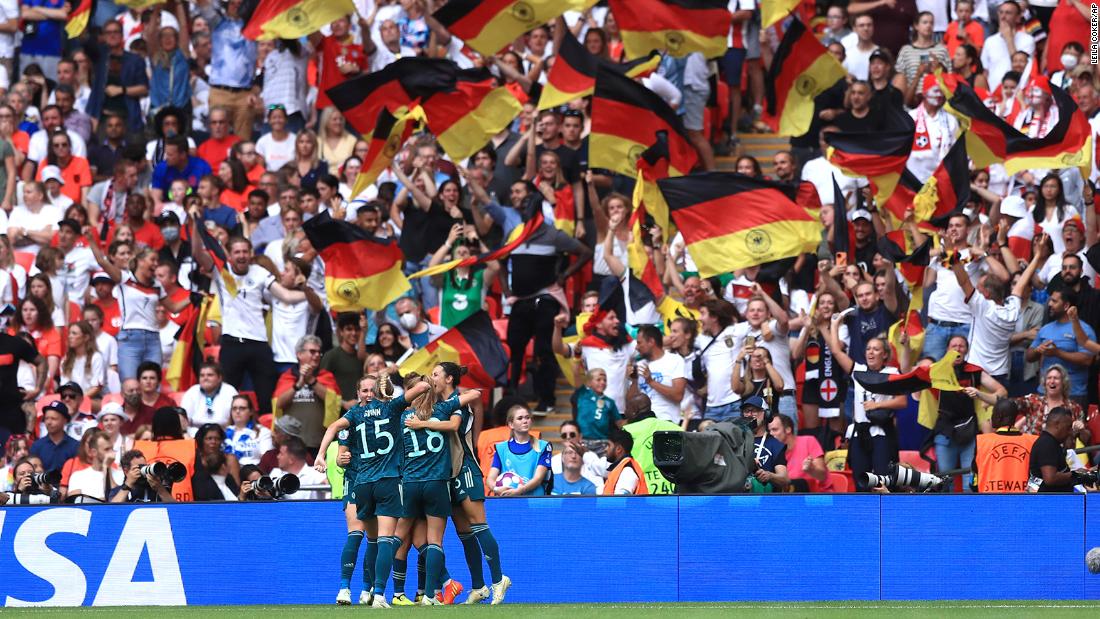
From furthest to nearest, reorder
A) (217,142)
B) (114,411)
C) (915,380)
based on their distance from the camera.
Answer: (217,142) < (114,411) < (915,380)

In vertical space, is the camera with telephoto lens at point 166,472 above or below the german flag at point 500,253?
below

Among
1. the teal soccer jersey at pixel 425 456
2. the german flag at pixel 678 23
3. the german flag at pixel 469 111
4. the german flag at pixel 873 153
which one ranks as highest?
the german flag at pixel 678 23

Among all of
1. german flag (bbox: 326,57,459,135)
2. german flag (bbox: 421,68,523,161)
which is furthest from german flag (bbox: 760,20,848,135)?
german flag (bbox: 326,57,459,135)

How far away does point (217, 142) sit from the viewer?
2356cm

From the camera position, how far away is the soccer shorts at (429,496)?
14.7m

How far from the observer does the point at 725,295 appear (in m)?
19.7

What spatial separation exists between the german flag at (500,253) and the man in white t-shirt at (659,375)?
5.12ft

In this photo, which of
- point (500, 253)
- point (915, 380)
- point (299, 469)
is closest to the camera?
point (915, 380)

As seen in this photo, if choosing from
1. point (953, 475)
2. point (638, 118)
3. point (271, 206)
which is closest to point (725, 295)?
point (638, 118)

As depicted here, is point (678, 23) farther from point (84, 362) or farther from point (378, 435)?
point (84, 362)

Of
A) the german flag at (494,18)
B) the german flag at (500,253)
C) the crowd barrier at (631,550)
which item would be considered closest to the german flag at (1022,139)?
the crowd barrier at (631,550)

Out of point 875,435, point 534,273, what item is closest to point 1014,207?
point 875,435

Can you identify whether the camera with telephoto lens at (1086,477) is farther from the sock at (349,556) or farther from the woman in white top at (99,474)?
the woman in white top at (99,474)

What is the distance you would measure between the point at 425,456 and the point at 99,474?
4.63 meters
